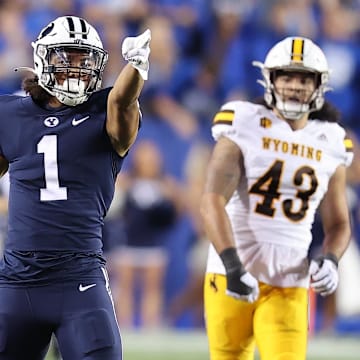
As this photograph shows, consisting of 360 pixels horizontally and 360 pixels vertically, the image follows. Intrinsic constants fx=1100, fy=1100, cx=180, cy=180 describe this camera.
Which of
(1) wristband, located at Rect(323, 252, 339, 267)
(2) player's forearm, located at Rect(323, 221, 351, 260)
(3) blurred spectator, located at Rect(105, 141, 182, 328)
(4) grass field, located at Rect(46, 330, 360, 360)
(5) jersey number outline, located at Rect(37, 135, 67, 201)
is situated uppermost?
(5) jersey number outline, located at Rect(37, 135, 67, 201)

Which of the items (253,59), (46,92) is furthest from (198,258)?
(46,92)

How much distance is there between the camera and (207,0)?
339 inches

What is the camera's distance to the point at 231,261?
12.0 ft

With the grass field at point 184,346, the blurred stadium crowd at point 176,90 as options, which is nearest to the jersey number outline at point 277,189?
the grass field at point 184,346

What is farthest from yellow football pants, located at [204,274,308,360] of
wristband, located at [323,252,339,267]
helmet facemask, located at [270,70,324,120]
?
helmet facemask, located at [270,70,324,120]

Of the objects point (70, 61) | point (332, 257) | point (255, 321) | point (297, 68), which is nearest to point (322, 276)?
point (332, 257)

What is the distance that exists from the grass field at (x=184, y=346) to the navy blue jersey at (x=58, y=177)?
2980mm

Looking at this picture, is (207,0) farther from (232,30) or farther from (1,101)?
(1,101)

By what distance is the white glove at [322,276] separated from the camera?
3746mm

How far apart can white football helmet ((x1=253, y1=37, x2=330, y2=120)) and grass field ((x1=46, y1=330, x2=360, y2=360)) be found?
2.57 m

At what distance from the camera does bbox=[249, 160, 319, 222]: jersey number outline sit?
3.84 m

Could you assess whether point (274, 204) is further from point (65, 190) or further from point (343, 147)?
point (65, 190)

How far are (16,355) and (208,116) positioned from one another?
16.4 feet

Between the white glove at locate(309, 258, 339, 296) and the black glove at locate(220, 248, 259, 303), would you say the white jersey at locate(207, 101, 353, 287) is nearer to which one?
the white glove at locate(309, 258, 339, 296)
